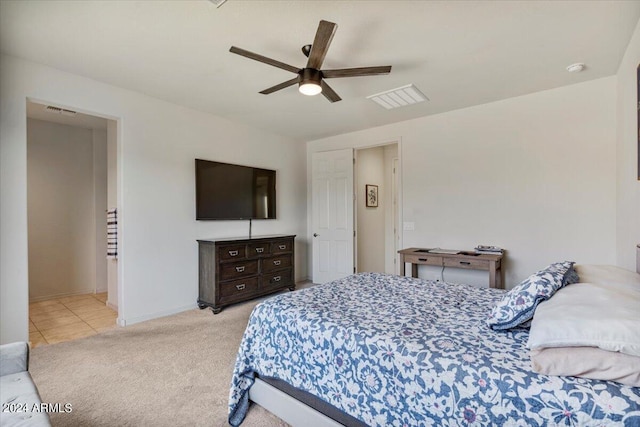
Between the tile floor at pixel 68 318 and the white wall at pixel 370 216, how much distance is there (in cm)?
388

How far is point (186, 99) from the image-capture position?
12.0 feet

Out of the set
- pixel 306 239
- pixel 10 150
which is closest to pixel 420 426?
pixel 10 150

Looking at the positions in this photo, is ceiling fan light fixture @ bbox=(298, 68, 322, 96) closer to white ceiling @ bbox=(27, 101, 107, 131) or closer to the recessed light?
the recessed light

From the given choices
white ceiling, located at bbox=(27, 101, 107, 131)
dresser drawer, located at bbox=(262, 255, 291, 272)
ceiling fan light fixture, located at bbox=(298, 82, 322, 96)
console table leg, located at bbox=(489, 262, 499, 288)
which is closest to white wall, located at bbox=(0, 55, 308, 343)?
dresser drawer, located at bbox=(262, 255, 291, 272)

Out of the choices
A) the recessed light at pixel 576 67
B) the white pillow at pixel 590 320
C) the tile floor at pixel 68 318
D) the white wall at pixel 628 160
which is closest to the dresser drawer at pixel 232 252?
the tile floor at pixel 68 318

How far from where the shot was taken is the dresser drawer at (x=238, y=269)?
3.85 meters

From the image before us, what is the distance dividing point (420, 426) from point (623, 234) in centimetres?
283

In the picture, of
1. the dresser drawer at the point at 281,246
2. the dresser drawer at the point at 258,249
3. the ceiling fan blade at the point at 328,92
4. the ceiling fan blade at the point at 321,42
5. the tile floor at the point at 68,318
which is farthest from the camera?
the dresser drawer at the point at 281,246

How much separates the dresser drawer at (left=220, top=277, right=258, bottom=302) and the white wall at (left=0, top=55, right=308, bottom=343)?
1.55ft

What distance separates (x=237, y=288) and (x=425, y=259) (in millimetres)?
2430

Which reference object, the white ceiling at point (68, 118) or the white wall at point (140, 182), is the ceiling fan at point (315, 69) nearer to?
the white wall at point (140, 182)

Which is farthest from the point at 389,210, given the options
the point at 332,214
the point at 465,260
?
the point at 465,260

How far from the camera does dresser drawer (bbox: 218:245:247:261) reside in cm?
382

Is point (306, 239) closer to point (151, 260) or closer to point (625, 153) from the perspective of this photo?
point (151, 260)
